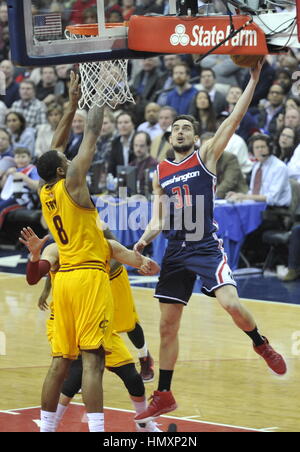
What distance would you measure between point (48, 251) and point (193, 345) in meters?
3.11

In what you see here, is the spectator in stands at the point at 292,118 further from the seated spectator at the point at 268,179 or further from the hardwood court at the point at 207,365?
the hardwood court at the point at 207,365

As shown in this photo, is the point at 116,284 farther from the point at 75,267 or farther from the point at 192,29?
the point at 192,29

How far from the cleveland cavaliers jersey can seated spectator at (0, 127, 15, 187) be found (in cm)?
936

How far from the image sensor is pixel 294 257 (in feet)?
43.8

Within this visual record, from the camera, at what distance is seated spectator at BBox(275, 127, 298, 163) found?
46.8 ft

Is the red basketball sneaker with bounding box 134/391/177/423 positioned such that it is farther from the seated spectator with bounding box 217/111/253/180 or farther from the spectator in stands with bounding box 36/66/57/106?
the spectator in stands with bounding box 36/66/57/106

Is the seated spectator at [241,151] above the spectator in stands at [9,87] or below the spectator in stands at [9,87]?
below

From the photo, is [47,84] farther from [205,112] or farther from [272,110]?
[272,110]

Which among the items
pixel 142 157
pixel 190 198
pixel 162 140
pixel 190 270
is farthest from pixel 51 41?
pixel 162 140

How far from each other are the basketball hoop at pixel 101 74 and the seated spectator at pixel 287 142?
6463mm

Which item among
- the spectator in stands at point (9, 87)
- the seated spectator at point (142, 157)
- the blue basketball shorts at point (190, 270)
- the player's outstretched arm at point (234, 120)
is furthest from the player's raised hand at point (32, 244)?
the spectator in stands at point (9, 87)

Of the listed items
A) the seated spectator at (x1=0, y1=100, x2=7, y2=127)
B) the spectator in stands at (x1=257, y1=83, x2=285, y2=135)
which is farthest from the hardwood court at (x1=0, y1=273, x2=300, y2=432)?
the seated spectator at (x1=0, y1=100, x2=7, y2=127)

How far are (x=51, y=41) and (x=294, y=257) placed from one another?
6.61 meters

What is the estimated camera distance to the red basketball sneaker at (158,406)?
24.5 ft
